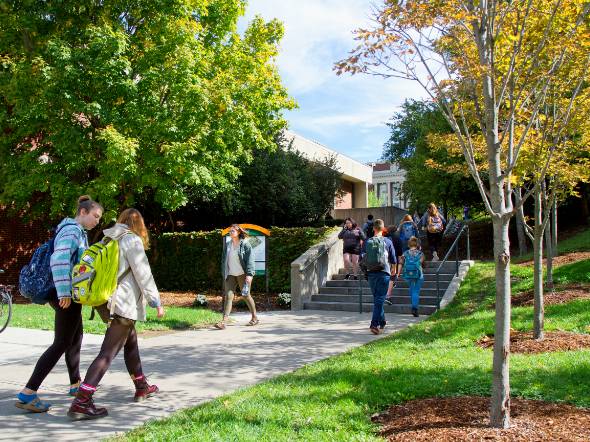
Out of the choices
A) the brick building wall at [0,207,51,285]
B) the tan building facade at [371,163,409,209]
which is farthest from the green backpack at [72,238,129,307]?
the tan building facade at [371,163,409,209]

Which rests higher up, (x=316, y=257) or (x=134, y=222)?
(x=134, y=222)

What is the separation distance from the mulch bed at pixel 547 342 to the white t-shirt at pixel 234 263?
4.54 meters

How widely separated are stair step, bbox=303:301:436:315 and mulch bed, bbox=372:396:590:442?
286 inches

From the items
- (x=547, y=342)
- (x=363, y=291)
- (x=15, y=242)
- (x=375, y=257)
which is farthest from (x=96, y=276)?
(x=15, y=242)

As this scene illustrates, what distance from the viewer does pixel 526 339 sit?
7.30 meters

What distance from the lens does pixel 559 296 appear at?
10250 millimetres

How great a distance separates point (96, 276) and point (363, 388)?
2.62m

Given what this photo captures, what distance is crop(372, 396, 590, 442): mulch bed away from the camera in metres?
3.73

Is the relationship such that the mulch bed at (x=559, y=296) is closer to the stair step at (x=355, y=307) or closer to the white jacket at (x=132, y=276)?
the stair step at (x=355, y=307)

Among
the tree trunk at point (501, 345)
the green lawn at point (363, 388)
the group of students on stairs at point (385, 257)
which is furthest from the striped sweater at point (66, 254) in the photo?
the group of students on stairs at point (385, 257)

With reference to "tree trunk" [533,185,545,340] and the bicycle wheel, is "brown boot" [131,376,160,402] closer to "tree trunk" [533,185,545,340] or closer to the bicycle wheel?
"tree trunk" [533,185,545,340]

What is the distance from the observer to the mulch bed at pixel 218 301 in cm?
1386

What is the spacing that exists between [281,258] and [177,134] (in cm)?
458

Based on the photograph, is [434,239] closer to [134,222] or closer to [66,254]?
[134,222]
